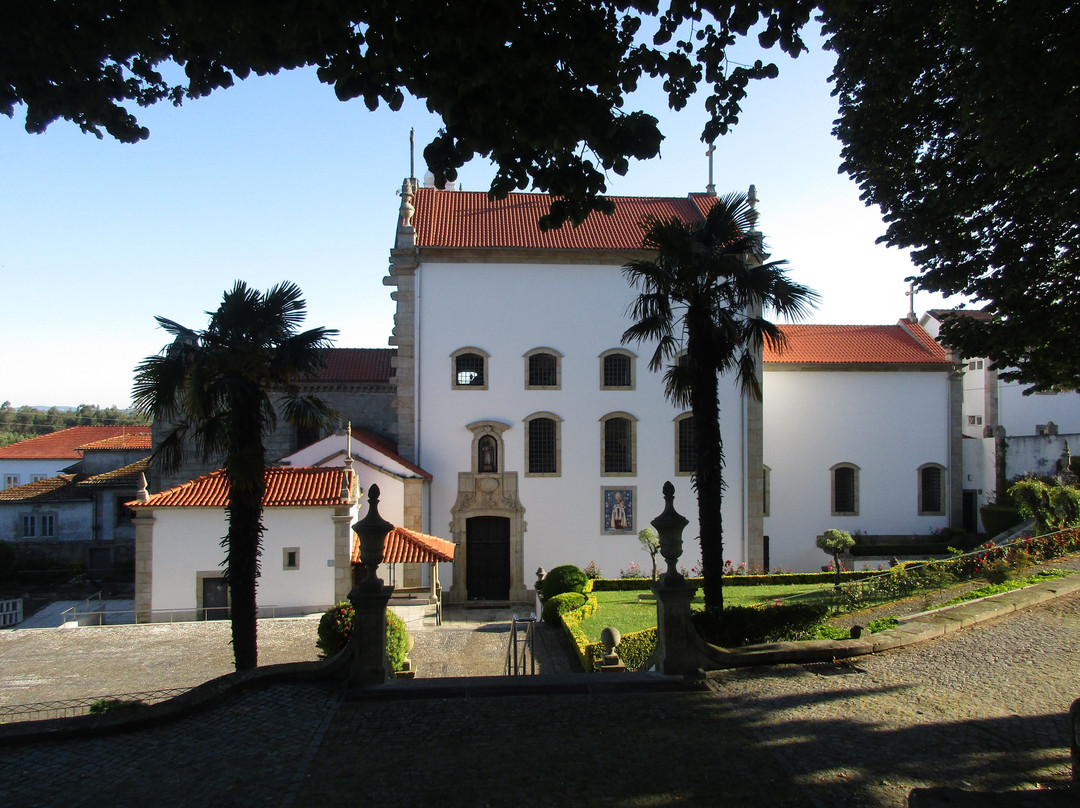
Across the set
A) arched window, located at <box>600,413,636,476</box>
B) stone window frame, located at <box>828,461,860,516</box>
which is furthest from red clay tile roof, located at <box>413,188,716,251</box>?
stone window frame, located at <box>828,461,860,516</box>

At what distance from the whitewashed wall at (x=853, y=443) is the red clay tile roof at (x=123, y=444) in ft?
101

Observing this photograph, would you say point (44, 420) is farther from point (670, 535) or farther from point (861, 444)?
point (670, 535)

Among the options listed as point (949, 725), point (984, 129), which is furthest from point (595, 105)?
point (949, 725)

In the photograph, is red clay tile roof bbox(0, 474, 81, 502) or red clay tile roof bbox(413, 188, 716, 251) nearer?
red clay tile roof bbox(413, 188, 716, 251)

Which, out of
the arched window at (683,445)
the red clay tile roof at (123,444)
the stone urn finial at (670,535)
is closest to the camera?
the stone urn finial at (670,535)

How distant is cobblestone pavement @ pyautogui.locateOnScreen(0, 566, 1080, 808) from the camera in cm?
499

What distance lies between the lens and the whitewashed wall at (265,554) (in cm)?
1744

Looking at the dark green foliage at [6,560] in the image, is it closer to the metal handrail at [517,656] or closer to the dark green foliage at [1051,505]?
the metal handrail at [517,656]

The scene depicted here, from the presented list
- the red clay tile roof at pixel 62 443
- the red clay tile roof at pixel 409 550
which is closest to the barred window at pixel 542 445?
the red clay tile roof at pixel 409 550

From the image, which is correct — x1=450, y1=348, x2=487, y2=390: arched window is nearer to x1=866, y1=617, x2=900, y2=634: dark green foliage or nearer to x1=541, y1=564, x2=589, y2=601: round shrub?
x1=541, y1=564, x2=589, y2=601: round shrub

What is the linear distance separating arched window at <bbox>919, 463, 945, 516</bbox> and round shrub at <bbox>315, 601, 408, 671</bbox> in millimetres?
21504

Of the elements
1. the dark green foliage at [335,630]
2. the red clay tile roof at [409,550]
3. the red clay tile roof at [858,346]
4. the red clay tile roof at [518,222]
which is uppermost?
the red clay tile roof at [518,222]

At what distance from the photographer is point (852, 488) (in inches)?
1018

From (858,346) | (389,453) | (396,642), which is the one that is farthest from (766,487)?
(396,642)
